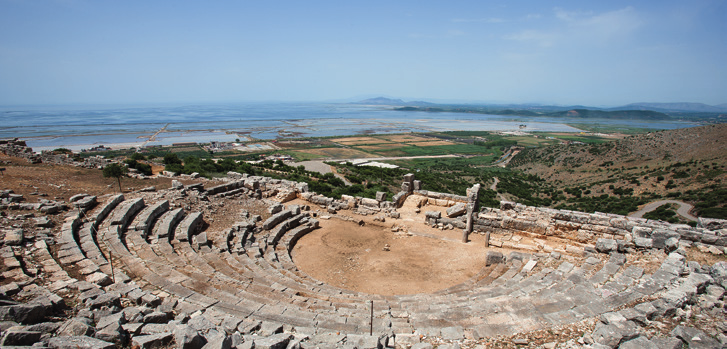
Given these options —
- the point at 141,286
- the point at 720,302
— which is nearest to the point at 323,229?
the point at 141,286

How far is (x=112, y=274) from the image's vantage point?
323 inches

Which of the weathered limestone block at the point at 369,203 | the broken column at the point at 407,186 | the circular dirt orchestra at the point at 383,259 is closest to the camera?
the circular dirt orchestra at the point at 383,259

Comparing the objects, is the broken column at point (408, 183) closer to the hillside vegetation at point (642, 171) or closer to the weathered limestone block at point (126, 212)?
the weathered limestone block at point (126, 212)

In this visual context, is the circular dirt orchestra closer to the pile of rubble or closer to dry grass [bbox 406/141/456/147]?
the pile of rubble

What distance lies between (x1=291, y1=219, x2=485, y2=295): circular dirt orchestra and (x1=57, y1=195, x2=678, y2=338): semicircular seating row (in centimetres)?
89

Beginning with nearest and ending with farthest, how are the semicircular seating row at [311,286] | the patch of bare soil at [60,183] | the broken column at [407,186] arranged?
1. the semicircular seating row at [311,286]
2. the patch of bare soil at [60,183]
3. the broken column at [407,186]

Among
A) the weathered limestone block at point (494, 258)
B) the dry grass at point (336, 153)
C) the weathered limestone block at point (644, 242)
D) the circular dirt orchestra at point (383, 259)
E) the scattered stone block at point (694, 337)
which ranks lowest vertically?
the dry grass at point (336, 153)

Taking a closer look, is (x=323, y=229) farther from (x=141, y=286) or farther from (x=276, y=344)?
(x=276, y=344)

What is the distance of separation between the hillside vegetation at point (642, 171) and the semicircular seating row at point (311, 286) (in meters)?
25.6

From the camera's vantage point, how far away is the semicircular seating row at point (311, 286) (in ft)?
24.5

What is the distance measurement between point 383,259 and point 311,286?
14.2 feet

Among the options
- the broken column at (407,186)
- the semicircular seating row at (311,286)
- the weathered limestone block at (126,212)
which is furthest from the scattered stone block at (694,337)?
the weathered limestone block at (126,212)

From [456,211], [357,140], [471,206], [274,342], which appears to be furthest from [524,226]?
[357,140]

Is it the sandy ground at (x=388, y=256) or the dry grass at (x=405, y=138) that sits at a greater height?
the dry grass at (x=405, y=138)
